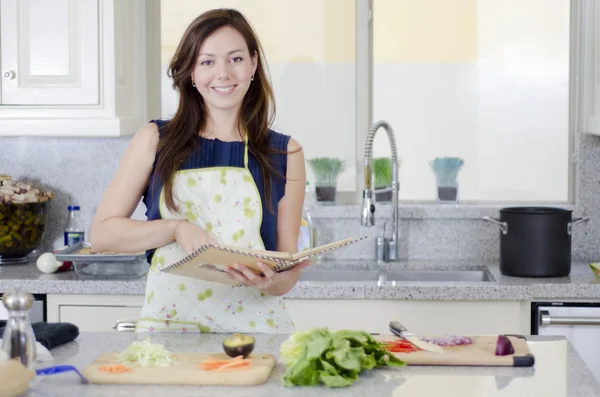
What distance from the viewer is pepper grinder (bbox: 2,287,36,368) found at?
187cm

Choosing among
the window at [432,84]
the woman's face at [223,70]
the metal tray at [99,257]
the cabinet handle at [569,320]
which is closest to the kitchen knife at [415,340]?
the woman's face at [223,70]

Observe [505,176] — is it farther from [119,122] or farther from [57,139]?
[57,139]

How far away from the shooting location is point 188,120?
261 cm

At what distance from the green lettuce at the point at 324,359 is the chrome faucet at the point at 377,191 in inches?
70.0

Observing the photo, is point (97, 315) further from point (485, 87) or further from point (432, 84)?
point (485, 87)

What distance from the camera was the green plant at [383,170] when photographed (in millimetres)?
4070

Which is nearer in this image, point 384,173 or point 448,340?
point 448,340

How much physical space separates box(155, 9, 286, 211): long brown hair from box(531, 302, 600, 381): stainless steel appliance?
1242 mm

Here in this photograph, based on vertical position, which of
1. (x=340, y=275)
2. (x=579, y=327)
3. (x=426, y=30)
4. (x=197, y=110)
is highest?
(x=426, y=30)

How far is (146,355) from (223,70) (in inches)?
32.2

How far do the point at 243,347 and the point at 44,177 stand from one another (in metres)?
2.32

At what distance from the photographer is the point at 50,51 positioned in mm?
3652

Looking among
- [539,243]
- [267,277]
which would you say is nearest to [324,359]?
[267,277]

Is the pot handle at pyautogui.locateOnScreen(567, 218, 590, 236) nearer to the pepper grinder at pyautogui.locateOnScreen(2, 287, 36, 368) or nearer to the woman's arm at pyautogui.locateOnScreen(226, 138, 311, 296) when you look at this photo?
the woman's arm at pyautogui.locateOnScreen(226, 138, 311, 296)
